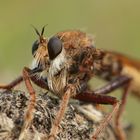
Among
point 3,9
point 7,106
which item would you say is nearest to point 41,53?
point 7,106

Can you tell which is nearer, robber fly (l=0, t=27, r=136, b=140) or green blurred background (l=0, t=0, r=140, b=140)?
robber fly (l=0, t=27, r=136, b=140)

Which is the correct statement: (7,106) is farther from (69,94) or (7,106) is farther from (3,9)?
(3,9)

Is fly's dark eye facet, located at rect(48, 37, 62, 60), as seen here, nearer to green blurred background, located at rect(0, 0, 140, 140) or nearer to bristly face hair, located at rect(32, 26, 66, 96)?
bristly face hair, located at rect(32, 26, 66, 96)

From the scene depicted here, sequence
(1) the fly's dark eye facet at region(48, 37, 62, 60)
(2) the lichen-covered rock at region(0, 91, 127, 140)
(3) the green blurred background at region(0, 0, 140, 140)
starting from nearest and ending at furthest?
(2) the lichen-covered rock at region(0, 91, 127, 140), (1) the fly's dark eye facet at region(48, 37, 62, 60), (3) the green blurred background at region(0, 0, 140, 140)

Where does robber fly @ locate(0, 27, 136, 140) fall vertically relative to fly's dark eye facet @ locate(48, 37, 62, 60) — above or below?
below

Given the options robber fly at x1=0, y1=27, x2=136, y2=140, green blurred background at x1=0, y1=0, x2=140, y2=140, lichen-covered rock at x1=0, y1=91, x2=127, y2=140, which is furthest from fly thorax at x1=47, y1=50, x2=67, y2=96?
green blurred background at x1=0, y1=0, x2=140, y2=140

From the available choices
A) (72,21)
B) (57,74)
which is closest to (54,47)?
(57,74)

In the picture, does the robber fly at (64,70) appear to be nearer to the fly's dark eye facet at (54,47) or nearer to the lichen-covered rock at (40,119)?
the fly's dark eye facet at (54,47)
